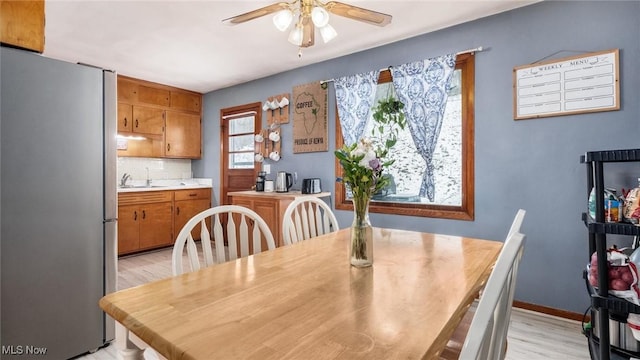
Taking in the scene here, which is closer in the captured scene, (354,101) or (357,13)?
(357,13)

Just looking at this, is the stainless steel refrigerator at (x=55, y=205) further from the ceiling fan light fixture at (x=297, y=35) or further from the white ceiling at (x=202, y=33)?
the ceiling fan light fixture at (x=297, y=35)

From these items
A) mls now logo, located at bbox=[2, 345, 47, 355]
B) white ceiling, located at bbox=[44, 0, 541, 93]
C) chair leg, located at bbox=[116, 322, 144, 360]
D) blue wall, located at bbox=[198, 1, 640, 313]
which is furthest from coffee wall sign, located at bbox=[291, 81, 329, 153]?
chair leg, located at bbox=[116, 322, 144, 360]

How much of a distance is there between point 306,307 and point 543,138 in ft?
8.11

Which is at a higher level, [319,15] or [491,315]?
[319,15]

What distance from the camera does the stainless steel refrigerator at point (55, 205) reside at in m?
1.64

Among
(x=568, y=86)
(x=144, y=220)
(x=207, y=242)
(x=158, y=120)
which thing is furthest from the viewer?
(x=158, y=120)

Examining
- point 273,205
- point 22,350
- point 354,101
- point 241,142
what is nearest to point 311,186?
point 273,205

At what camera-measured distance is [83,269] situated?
6.27ft

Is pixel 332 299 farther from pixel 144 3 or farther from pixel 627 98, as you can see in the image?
pixel 144 3

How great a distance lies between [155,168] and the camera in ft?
16.4

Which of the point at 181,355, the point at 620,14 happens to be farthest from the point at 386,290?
the point at 620,14

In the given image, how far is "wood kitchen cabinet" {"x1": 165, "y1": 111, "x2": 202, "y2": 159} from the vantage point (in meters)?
4.84

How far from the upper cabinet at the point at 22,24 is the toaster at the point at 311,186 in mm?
2464

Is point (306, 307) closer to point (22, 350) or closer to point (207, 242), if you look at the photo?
point (207, 242)
